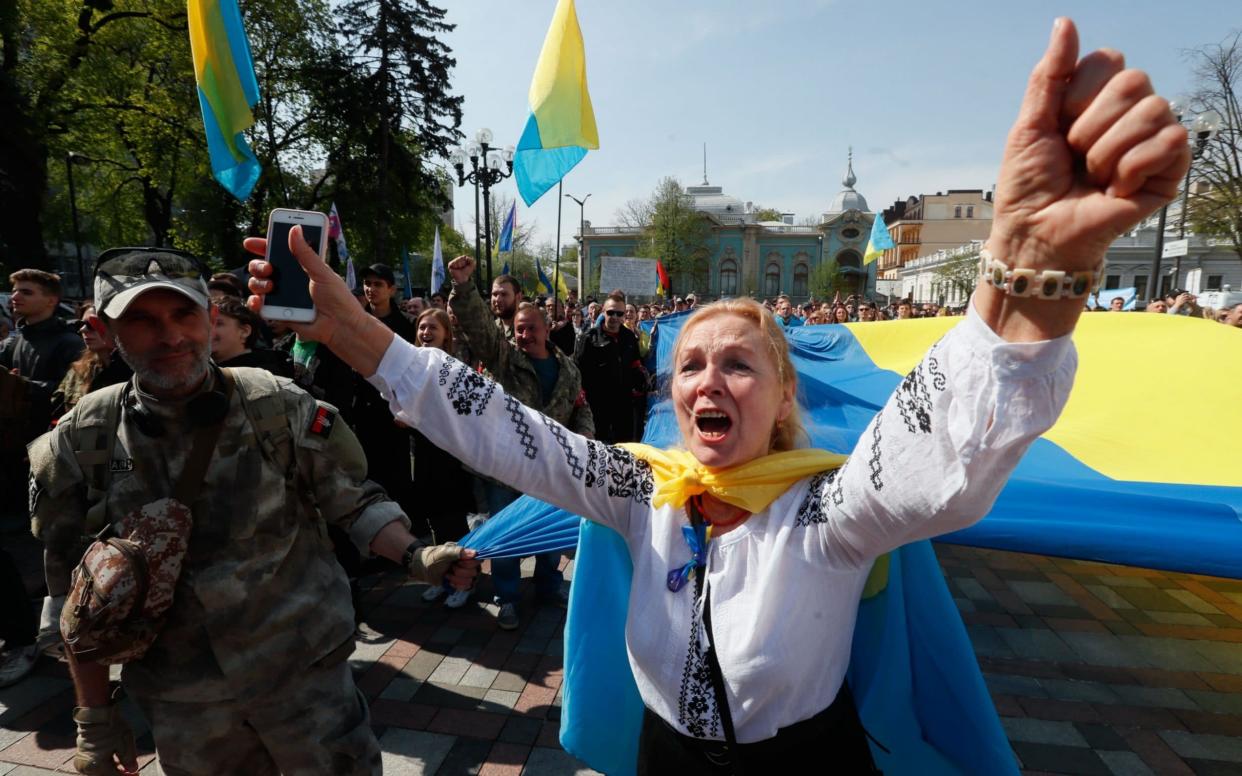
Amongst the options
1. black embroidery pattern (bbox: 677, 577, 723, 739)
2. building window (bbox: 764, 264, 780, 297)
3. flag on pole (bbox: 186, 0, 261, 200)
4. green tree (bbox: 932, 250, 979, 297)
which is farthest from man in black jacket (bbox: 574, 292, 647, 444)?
building window (bbox: 764, 264, 780, 297)

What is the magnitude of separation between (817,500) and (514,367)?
3.15 metres

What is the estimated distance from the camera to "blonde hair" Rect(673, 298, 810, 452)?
4.87 feet

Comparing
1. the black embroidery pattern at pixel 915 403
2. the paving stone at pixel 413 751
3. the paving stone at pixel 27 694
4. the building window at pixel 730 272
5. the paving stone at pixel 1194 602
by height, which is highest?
the building window at pixel 730 272

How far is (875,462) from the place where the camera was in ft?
3.60

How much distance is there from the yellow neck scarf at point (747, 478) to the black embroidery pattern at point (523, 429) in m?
0.31

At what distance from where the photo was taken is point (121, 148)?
2050 centimetres

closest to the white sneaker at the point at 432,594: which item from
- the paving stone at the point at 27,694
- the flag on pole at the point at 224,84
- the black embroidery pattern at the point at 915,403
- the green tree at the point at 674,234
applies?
the paving stone at the point at 27,694

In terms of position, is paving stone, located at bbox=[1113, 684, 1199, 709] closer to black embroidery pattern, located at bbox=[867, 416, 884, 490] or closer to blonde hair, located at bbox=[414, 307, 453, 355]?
black embroidery pattern, located at bbox=[867, 416, 884, 490]

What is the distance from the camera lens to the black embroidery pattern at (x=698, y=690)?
4.38ft

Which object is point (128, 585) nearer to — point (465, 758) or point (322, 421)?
point (322, 421)

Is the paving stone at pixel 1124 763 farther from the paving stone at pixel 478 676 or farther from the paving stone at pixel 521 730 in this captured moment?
the paving stone at pixel 478 676

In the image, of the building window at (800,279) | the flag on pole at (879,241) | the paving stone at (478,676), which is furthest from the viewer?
the building window at (800,279)

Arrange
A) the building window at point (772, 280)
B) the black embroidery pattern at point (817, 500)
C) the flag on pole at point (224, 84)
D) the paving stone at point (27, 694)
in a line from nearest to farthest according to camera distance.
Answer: the black embroidery pattern at point (817, 500) < the paving stone at point (27, 694) < the flag on pole at point (224, 84) < the building window at point (772, 280)

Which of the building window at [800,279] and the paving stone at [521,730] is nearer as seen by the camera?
the paving stone at [521,730]
